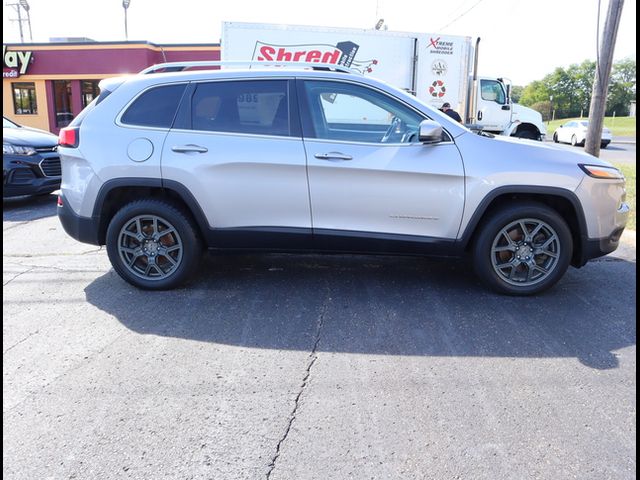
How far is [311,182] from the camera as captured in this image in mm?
4309

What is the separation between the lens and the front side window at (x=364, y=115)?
14.4 ft

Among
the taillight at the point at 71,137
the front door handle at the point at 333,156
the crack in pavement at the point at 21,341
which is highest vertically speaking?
the taillight at the point at 71,137

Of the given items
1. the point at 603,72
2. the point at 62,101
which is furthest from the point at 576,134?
the point at 62,101

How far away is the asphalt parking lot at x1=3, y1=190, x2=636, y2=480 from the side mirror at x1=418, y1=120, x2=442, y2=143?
4.43 ft

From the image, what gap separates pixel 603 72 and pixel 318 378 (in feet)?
23.0

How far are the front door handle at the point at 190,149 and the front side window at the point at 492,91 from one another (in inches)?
581

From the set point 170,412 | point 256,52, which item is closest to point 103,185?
point 170,412

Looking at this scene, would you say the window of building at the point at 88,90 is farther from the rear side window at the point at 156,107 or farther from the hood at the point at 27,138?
the rear side window at the point at 156,107

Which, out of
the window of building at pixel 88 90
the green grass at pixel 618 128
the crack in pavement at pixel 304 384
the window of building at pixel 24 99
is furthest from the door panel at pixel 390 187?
the green grass at pixel 618 128

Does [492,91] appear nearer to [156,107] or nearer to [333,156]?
[333,156]

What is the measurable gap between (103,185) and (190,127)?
2.89 ft

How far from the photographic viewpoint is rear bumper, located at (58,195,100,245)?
14.8 feet

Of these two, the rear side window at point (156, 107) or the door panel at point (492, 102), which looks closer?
the rear side window at point (156, 107)

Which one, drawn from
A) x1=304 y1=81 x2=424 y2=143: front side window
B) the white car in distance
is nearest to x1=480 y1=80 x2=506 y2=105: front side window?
the white car in distance
